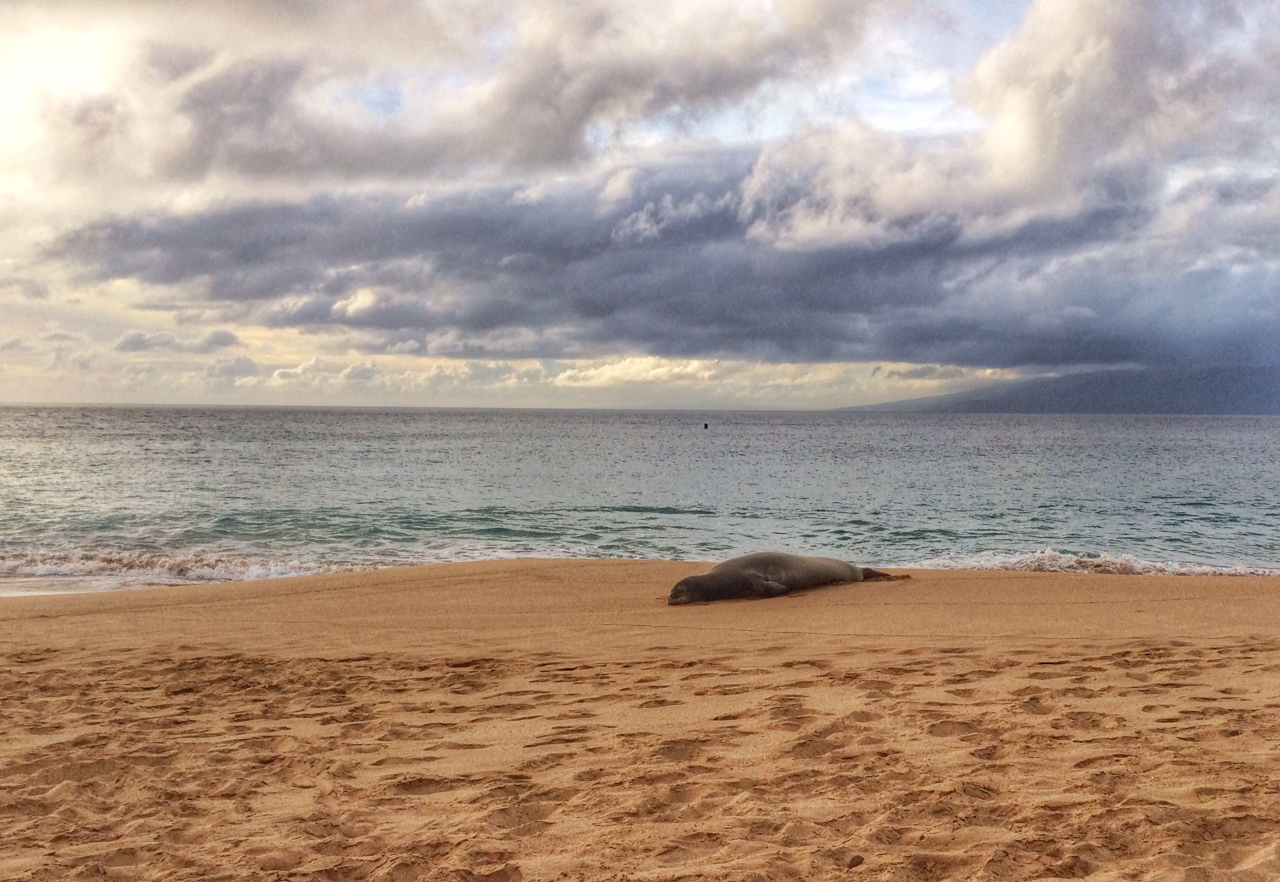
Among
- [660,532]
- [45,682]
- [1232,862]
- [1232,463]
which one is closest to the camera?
[1232,862]

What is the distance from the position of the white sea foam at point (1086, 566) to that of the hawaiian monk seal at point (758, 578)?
4091mm

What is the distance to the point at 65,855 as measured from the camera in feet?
14.0

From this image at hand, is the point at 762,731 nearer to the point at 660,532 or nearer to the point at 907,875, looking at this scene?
the point at 907,875

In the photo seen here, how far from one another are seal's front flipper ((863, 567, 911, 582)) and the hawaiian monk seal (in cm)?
34

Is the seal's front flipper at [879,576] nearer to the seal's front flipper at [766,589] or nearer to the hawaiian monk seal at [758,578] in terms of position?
the hawaiian monk seal at [758,578]

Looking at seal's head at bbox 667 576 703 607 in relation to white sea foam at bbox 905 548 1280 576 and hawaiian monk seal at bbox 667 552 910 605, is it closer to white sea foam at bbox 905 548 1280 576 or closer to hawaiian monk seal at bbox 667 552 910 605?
hawaiian monk seal at bbox 667 552 910 605

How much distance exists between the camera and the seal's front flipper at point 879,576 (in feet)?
46.4

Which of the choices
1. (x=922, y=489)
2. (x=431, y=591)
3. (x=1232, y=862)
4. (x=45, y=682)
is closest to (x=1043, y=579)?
(x=431, y=591)

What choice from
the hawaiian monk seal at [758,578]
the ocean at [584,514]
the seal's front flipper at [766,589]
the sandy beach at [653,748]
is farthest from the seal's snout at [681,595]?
the ocean at [584,514]

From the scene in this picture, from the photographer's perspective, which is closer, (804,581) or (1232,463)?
(804,581)

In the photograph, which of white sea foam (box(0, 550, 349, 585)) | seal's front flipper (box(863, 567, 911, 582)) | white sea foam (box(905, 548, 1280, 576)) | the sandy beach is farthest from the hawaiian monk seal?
white sea foam (box(0, 550, 349, 585))

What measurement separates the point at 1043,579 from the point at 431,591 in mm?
9354

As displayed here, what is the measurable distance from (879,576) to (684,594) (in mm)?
3872

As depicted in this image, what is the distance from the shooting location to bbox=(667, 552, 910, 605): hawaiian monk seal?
1248 cm
